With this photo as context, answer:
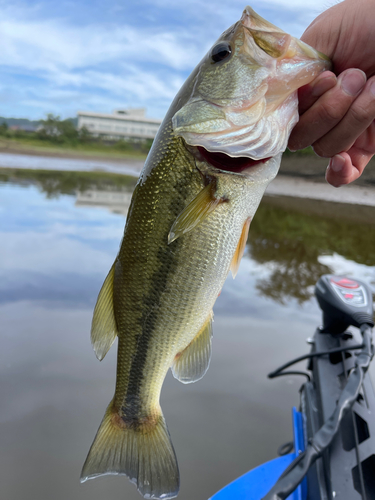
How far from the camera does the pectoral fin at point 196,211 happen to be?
1.16 metres

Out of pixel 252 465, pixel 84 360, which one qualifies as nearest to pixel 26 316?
pixel 84 360

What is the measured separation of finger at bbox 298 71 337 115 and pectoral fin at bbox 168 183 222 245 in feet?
1.67

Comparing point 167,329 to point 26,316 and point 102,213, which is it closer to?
point 26,316

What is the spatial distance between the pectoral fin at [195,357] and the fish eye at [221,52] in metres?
0.90

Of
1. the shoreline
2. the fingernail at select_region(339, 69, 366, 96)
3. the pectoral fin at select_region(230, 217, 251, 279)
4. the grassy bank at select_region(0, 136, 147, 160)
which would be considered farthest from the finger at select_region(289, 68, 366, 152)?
the grassy bank at select_region(0, 136, 147, 160)

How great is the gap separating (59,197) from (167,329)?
9.14 metres

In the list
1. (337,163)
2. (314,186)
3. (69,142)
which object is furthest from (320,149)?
(69,142)

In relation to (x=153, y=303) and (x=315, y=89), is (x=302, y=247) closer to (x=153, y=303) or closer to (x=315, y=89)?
(x=315, y=89)

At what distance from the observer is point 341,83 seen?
1302mm

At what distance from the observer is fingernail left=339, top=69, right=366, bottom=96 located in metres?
1.29

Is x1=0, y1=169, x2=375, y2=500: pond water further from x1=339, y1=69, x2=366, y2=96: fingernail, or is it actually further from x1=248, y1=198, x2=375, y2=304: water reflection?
x1=339, y1=69, x2=366, y2=96: fingernail

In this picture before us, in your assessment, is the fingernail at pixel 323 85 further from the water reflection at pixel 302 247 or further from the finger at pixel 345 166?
the water reflection at pixel 302 247

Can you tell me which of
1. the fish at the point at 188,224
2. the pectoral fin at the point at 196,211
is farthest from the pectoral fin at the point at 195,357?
the pectoral fin at the point at 196,211

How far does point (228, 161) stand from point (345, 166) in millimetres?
756
